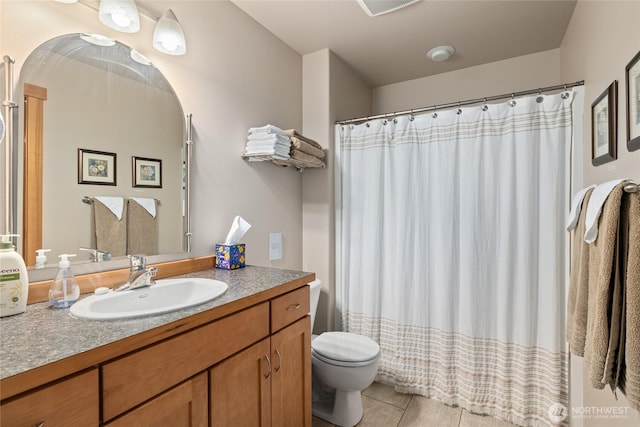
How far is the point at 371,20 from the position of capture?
6.38ft

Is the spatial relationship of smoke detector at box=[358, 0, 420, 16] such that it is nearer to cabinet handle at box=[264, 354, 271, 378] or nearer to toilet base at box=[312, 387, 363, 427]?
cabinet handle at box=[264, 354, 271, 378]

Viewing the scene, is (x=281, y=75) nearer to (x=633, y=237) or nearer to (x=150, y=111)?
(x=150, y=111)

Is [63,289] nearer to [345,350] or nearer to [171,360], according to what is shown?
[171,360]

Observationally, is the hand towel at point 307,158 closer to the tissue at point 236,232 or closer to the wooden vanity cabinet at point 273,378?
the tissue at point 236,232

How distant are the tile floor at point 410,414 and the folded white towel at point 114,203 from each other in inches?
60.6

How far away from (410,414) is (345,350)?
58cm

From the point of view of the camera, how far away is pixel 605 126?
1.26 metres

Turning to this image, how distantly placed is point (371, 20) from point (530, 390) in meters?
2.38

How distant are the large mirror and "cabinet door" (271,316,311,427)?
2.23 ft

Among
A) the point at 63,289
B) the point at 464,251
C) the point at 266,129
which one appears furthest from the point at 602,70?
the point at 63,289

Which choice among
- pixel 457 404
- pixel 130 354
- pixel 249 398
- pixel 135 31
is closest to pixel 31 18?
pixel 135 31

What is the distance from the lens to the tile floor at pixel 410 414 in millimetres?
1777

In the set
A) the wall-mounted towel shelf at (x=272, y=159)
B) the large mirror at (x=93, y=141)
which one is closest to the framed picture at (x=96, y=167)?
the large mirror at (x=93, y=141)

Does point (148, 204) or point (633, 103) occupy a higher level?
point (633, 103)
